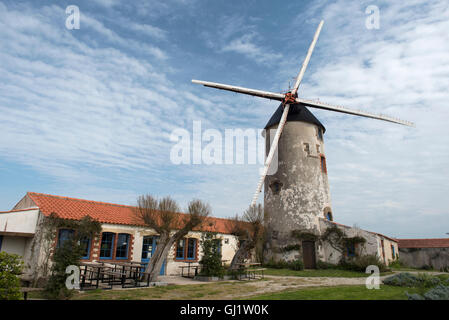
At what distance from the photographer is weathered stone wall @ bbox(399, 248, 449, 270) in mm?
21953

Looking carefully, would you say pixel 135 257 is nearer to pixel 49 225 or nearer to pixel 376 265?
pixel 49 225

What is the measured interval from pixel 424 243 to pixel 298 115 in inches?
624

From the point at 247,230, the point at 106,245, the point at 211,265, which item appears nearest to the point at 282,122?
the point at 247,230

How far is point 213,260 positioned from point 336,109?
15041 mm

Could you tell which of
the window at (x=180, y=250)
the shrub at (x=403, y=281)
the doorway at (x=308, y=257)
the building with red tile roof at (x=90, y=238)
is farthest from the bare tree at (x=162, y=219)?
the doorway at (x=308, y=257)

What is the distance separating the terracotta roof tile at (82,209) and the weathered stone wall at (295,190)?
1035cm

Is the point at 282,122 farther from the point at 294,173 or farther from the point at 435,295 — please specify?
the point at 435,295

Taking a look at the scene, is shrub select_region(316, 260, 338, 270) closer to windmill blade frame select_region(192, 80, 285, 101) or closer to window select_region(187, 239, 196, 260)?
window select_region(187, 239, 196, 260)

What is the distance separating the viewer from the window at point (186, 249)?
16703 millimetres

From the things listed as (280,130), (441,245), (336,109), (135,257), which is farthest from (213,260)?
(441,245)

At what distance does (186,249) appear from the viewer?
17.1 m

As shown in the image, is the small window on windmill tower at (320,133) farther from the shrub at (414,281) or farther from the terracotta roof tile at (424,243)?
the shrub at (414,281)

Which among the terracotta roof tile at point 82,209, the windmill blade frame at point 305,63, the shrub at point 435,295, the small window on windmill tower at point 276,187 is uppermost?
the windmill blade frame at point 305,63

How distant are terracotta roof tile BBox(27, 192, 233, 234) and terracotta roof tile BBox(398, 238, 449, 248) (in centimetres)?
2323
